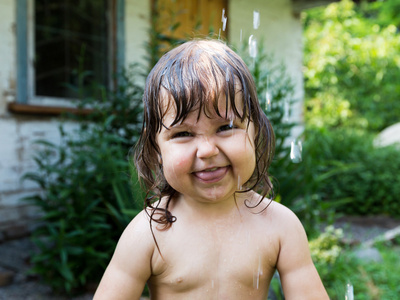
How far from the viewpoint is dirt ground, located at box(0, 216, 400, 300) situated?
2.87m

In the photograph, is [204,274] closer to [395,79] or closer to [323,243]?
[323,243]

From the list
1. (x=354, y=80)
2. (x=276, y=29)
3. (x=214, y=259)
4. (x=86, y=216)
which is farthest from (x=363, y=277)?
(x=354, y=80)

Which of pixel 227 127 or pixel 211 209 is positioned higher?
pixel 227 127

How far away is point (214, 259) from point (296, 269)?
245 mm

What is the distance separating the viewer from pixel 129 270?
125 cm

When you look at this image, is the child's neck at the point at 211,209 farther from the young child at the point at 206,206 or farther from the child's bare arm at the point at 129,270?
the child's bare arm at the point at 129,270

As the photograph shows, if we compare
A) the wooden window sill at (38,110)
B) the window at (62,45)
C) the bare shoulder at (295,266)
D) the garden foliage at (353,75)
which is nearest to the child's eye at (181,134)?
the bare shoulder at (295,266)

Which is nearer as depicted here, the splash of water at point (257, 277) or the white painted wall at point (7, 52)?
the splash of water at point (257, 277)

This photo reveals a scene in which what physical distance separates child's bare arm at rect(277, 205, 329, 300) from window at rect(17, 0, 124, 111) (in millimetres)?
3312

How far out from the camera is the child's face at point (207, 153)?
115cm

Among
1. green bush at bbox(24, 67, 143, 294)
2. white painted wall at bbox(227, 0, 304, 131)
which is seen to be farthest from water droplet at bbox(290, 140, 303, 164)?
white painted wall at bbox(227, 0, 304, 131)

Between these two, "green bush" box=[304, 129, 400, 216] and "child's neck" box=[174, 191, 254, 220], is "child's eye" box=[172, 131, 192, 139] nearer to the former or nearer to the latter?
"child's neck" box=[174, 191, 254, 220]

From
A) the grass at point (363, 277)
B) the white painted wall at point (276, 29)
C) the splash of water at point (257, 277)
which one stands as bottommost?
the grass at point (363, 277)

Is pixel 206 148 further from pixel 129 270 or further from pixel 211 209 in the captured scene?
pixel 129 270
